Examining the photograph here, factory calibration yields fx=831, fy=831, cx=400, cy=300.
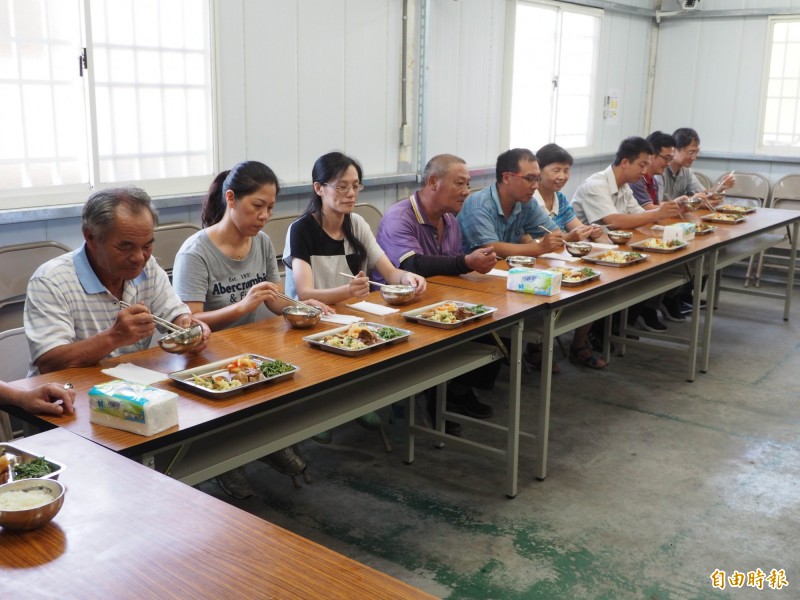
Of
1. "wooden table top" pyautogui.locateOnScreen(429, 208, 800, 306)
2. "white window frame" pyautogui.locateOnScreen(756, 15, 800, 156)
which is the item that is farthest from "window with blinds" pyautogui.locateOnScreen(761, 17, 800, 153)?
"wooden table top" pyautogui.locateOnScreen(429, 208, 800, 306)

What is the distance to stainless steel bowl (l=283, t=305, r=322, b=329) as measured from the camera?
266 cm

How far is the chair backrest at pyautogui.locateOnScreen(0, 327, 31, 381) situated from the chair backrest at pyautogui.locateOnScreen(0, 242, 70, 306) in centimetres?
98

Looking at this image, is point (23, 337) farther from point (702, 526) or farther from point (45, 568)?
point (702, 526)

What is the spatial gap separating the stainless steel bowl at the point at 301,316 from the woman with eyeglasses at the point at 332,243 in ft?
1.06

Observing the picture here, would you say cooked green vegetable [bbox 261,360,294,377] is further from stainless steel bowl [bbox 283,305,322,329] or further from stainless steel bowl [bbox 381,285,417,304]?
stainless steel bowl [bbox 381,285,417,304]

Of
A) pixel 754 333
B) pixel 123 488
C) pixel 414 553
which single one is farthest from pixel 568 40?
pixel 123 488

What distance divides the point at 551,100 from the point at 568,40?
19.7 inches

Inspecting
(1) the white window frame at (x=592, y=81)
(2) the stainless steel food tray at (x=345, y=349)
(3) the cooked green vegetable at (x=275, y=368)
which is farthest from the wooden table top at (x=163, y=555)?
(1) the white window frame at (x=592, y=81)

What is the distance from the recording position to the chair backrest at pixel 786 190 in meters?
6.98

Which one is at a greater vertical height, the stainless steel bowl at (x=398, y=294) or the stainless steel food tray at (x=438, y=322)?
the stainless steel bowl at (x=398, y=294)

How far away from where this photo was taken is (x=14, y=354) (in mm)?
2420

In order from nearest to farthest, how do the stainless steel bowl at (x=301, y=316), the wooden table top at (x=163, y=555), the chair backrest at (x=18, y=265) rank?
the wooden table top at (x=163, y=555) → the stainless steel bowl at (x=301, y=316) → the chair backrest at (x=18, y=265)

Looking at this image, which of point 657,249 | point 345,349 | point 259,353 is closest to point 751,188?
point 657,249

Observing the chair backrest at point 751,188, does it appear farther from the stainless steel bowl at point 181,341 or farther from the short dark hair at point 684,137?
the stainless steel bowl at point 181,341
